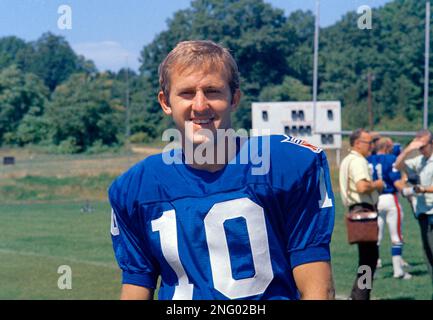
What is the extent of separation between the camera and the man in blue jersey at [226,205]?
2.55 metres

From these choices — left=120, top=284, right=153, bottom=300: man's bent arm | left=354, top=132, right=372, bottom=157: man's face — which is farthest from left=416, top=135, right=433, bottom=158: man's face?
left=120, top=284, right=153, bottom=300: man's bent arm

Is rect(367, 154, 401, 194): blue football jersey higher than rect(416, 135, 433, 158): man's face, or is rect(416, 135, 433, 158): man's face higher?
rect(416, 135, 433, 158): man's face

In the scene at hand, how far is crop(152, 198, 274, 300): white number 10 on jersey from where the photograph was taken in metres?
2.54

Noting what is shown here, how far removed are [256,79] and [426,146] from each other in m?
26.7

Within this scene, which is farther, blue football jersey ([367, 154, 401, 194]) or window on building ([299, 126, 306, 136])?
window on building ([299, 126, 306, 136])

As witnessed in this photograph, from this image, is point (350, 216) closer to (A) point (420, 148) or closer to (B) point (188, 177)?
(A) point (420, 148)

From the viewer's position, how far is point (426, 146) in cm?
954

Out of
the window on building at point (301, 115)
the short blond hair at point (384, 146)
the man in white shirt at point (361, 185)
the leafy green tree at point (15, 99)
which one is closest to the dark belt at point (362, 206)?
the man in white shirt at point (361, 185)

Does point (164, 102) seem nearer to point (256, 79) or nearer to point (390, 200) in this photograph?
point (390, 200)

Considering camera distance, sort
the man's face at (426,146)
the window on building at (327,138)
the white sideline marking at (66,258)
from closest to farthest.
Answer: the man's face at (426,146) → the white sideline marking at (66,258) → the window on building at (327,138)

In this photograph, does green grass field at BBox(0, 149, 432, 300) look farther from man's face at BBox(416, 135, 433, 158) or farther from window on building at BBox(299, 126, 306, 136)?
window on building at BBox(299, 126, 306, 136)

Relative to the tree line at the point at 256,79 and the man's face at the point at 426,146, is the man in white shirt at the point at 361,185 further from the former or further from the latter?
the tree line at the point at 256,79

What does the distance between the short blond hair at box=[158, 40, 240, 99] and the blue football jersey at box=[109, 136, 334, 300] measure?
0.22 metres

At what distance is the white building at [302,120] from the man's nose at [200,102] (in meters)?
24.1
